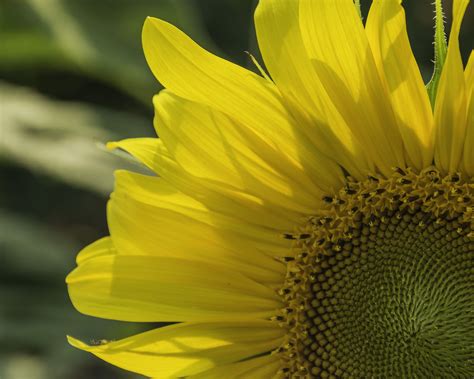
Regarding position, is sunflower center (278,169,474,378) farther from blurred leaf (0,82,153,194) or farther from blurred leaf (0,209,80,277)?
blurred leaf (0,209,80,277)

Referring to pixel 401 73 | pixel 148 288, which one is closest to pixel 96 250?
pixel 148 288

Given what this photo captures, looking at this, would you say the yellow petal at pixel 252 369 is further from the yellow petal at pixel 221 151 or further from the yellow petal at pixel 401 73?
the yellow petal at pixel 401 73

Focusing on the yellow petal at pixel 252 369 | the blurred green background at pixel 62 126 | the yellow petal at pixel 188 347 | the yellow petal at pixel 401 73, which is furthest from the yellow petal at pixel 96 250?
the blurred green background at pixel 62 126

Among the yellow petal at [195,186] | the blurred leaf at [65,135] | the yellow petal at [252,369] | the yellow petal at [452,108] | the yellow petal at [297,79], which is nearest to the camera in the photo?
the yellow petal at [452,108]

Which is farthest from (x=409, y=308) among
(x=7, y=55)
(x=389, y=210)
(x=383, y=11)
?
(x=7, y=55)

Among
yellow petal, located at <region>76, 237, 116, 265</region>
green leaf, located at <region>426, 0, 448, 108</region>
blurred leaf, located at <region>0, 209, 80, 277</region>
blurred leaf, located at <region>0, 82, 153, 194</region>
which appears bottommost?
yellow petal, located at <region>76, 237, 116, 265</region>

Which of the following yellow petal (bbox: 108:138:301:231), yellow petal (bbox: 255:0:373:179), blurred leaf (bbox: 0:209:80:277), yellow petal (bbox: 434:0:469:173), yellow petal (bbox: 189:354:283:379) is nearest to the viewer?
yellow petal (bbox: 434:0:469:173)

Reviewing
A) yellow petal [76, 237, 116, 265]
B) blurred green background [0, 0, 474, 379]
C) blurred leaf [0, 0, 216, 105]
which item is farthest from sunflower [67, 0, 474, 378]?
blurred leaf [0, 0, 216, 105]
